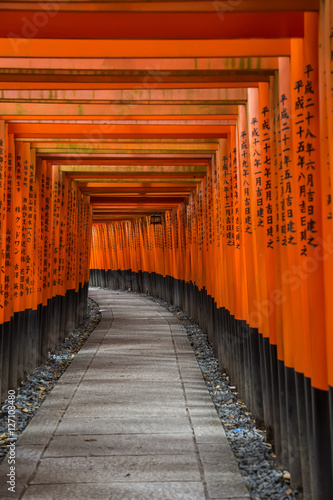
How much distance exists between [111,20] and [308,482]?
3.46 meters

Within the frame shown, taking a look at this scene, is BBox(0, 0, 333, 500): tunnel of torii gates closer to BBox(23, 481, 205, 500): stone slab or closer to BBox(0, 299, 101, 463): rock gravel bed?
BBox(0, 299, 101, 463): rock gravel bed

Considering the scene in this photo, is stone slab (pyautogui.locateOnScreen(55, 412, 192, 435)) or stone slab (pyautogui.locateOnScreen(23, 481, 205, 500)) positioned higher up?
stone slab (pyautogui.locateOnScreen(23, 481, 205, 500))

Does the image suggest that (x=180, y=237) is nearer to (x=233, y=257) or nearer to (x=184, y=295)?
(x=184, y=295)

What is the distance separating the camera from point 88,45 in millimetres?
4410

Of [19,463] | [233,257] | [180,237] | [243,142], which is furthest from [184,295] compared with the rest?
[19,463]

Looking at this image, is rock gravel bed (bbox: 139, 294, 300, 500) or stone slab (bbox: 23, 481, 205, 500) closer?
stone slab (bbox: 23, 481, 205, 500)

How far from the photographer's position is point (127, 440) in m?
4.70

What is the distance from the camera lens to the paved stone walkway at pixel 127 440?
3.71 m

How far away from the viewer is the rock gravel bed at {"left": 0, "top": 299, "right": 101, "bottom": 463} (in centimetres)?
530

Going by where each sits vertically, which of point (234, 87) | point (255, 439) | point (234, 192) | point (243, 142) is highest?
point (234, 87)

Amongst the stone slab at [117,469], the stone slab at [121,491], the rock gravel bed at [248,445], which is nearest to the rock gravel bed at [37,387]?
the stone slab at [117,469]

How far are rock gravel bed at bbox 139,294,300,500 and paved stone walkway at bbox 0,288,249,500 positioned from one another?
14 cm

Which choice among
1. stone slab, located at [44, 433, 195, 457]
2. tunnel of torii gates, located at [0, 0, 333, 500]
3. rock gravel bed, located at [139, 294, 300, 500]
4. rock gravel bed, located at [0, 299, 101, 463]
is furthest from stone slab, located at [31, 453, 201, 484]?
tunnel of torii gates, located at [0, 0, 333, 500]

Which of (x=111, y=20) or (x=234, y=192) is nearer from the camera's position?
(x=111, y=20)
